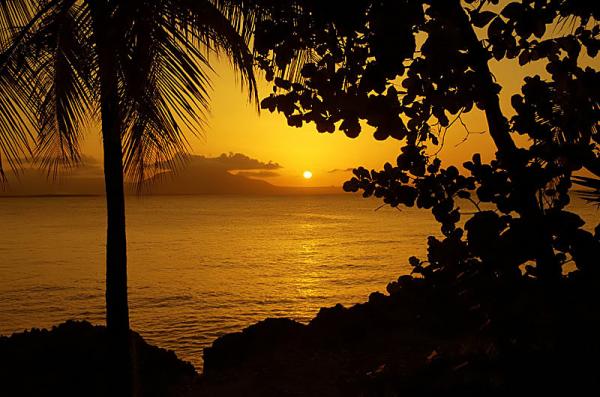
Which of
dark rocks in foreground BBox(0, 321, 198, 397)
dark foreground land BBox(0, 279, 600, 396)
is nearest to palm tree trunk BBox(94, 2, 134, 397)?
dark foreground land BBox(0, 279, 600, 396)

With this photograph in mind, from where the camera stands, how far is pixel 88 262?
47.2 metres

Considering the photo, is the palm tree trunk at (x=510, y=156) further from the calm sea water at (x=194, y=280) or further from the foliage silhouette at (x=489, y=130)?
the calm sea water at (x=194, y=280)

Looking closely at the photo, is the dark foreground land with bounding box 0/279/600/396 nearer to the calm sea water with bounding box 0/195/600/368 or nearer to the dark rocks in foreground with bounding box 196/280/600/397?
the dark rocks in foreground with bounding box 196/280/600/397

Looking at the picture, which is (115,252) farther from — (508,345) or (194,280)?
(194,280)

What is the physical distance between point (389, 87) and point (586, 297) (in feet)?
3.68

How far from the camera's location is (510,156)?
1.85m

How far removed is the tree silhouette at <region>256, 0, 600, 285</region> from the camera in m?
1.73

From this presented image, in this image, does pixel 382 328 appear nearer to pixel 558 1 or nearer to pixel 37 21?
pixel 37 21

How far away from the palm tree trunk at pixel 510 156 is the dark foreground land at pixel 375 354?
10 cm

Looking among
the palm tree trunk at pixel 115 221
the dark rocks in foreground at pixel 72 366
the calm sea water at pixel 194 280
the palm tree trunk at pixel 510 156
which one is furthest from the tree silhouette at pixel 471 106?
the calm sea water at pixel 194 280

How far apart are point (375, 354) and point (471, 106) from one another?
912 cm

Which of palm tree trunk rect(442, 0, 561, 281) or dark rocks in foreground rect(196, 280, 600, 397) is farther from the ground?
palm tree trunk rect(442, 0, 561, 281)

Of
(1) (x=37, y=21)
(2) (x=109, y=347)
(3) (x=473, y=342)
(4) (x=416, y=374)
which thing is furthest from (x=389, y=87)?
(2) (x=109, y=347)

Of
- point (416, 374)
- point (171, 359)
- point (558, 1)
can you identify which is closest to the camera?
point (558, 1)
